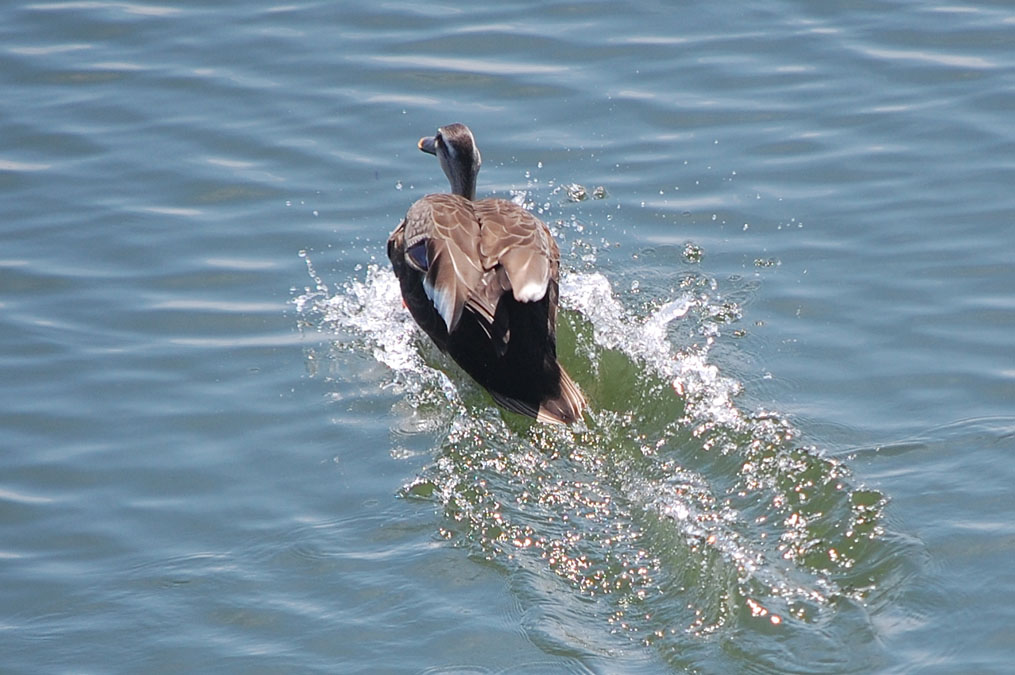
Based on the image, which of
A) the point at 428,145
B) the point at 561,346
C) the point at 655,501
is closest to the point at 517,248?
the point at 561,346

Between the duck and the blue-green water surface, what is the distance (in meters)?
0.19

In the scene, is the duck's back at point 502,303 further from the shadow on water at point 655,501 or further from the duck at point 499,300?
the shadow on water at point 655,501

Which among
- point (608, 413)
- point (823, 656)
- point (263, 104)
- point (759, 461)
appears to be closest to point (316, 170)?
point (263, 104)

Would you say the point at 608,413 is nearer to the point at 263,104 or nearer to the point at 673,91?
the point at 673,91

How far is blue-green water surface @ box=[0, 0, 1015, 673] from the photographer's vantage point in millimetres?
5891

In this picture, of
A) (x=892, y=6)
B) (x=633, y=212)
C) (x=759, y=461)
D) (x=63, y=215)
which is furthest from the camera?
(x=892, y=6)

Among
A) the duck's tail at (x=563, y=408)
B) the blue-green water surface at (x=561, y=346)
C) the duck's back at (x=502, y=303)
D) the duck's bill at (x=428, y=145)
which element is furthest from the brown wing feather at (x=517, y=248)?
the duck's bill at (x=428, y=145)

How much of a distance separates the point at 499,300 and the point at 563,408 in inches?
26.8

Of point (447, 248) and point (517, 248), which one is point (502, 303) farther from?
point (447, 248)

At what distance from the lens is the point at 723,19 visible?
11406mm

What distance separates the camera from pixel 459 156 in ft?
29.8

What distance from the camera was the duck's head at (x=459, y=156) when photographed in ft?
29.7

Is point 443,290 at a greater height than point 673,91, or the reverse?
point 673,91

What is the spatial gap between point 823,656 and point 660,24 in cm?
723
